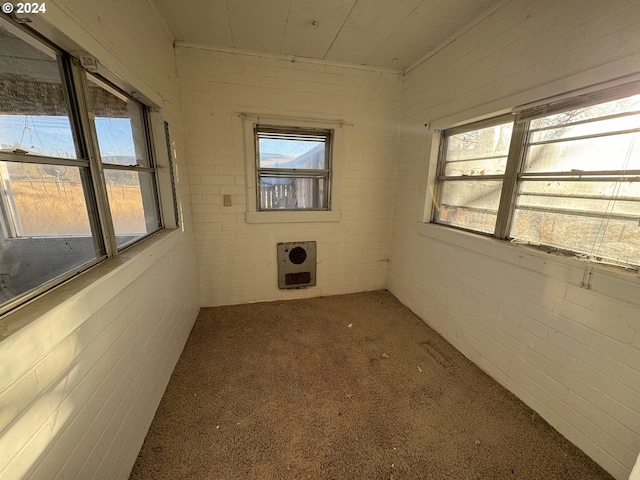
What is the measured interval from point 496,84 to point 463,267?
4.71ft

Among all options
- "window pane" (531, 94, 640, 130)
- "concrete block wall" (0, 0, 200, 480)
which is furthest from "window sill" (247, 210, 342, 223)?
"window pane" (531, 94, 640, 130)

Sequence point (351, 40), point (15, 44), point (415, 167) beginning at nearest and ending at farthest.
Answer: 1. point (15, 44)
2. point (351, 40)
3. point (415, 167)

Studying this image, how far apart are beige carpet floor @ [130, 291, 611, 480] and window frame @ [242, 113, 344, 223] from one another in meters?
1.28

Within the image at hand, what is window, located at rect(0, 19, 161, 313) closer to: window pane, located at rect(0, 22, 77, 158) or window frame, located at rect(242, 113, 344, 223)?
window pane, located at rect(0, 22, 77, 158)

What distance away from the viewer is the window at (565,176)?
51.3 inches

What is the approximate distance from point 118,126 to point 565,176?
2800 mm

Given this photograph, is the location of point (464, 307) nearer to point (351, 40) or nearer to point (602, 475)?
point (602, 475)

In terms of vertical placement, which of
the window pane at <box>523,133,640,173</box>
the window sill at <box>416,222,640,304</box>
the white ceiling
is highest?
the white ceiling

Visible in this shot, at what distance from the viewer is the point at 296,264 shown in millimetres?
3119

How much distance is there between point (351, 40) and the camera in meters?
2.32

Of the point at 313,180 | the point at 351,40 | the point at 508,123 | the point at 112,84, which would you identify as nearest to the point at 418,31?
the point at 351,40

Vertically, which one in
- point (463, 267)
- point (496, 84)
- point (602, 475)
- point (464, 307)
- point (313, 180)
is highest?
point (496, 84)

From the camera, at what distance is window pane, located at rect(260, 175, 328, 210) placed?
2898mm

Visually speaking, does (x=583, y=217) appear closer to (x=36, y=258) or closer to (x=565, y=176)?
(x=565, y=176)
